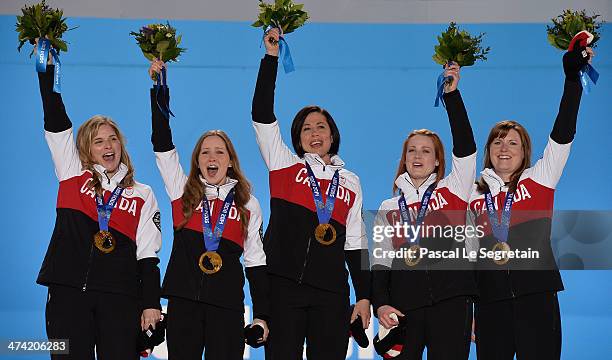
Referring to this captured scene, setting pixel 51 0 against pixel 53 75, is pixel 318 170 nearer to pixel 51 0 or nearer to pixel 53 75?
pixel 53 75

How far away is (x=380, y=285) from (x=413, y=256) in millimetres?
208

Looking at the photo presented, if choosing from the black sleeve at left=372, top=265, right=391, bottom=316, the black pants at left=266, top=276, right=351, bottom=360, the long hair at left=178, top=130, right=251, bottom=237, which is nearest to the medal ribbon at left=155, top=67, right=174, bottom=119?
the long hair at left=178, top=130, right=251, bottom=237

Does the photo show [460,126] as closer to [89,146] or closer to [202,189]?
[202,189]

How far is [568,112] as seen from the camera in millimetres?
4547

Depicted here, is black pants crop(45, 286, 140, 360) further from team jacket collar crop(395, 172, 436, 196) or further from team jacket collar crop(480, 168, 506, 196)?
team jacket collar crop(480, 168, 506, 196)

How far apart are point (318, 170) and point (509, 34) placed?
2.63 metres

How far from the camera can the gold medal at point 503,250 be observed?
453 cm

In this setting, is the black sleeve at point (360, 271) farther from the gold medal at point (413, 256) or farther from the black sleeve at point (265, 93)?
the black sleeve at point (265, 93)

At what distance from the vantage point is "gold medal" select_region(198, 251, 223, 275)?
4391 millimetres

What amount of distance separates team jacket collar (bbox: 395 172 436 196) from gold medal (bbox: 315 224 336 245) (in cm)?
42

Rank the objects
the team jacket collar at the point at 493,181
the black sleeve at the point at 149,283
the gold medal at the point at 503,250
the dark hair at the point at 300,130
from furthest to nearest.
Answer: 1. the dark hair at the point at 300,130
2. the team jacket collar at the point at 493,181
3. the gold medal at the point at 503,250
4. the black sleeve at the point at 149,283

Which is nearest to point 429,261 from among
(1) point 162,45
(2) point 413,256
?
(2) point 413,256

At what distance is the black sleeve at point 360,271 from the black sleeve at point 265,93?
2.53 feet

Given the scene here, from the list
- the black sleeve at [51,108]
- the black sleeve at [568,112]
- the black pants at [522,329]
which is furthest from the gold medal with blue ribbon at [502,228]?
the black sleeve at [51,108]
